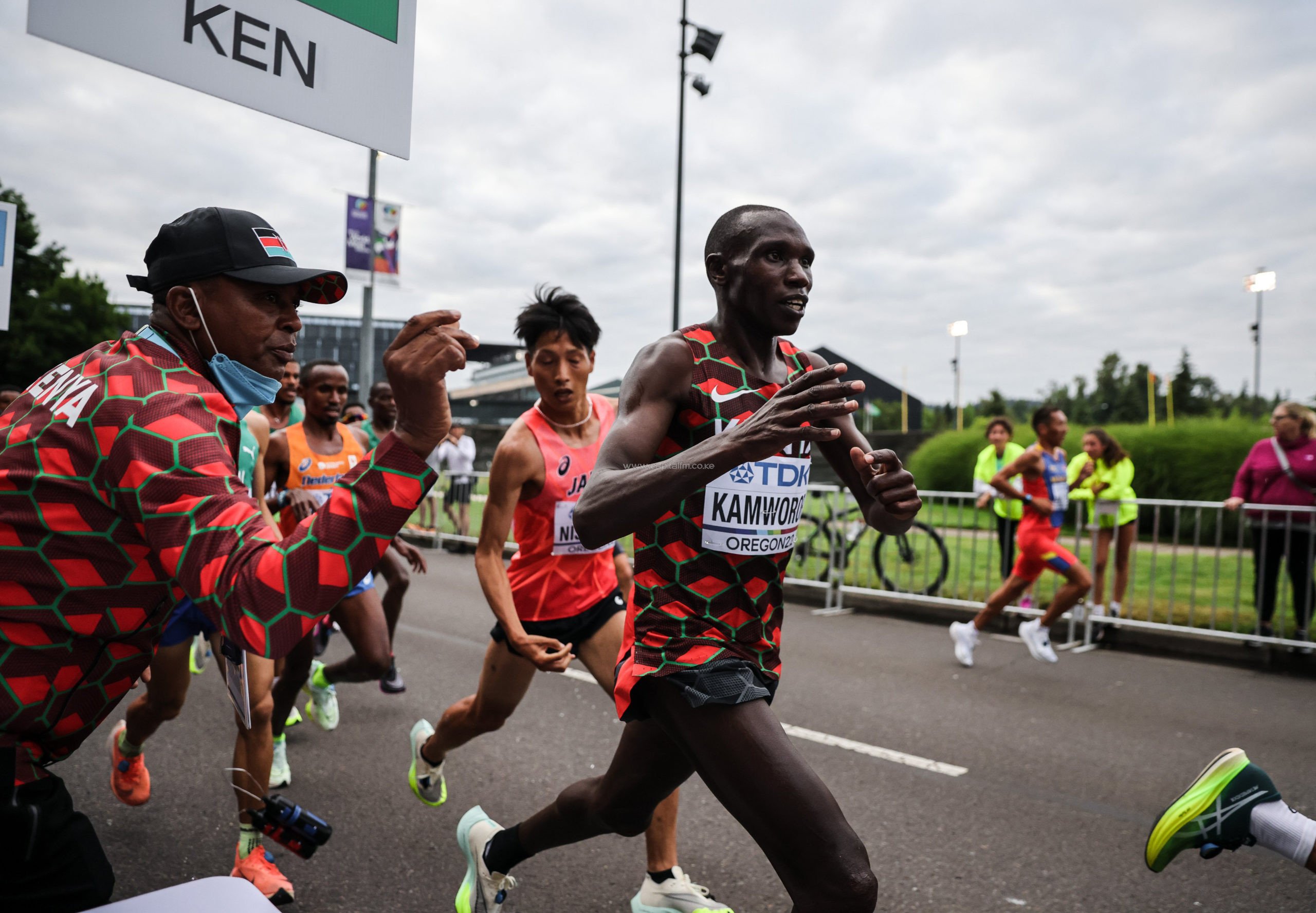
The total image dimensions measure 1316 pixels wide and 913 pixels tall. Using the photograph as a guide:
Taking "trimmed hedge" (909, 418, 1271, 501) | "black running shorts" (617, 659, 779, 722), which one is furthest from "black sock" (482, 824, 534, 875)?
"trimmed hedge" (909, 418, 1271, 501)

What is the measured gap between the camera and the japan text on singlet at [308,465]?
211 inches

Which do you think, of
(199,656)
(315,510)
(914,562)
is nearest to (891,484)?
(315,510)

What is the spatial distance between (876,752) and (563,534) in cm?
246

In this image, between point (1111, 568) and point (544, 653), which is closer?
point (544, 653)

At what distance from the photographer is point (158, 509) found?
1409 millimetres

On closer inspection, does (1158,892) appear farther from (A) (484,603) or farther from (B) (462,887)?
(A) (484,603)

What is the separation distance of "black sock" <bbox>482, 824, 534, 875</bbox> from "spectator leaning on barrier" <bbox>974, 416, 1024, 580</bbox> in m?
6.68

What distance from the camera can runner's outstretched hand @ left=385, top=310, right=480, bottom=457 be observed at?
1.41 metres

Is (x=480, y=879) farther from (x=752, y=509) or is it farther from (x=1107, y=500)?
(x=1107, y=500)

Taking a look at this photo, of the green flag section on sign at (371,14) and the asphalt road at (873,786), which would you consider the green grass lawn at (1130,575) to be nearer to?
the asphalt road at (873,786)

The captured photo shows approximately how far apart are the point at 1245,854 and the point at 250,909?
4.01 meters

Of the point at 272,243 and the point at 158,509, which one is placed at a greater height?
the point at 272,243

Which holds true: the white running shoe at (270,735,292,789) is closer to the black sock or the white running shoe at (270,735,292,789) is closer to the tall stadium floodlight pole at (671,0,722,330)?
the black sock

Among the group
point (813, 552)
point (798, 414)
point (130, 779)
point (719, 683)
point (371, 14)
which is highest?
point (371, 14)
